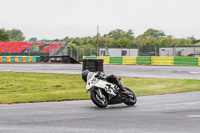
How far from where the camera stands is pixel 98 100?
10.5 meters

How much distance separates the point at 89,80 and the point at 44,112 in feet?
5.24

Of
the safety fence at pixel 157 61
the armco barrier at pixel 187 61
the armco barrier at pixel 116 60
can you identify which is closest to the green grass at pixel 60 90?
the armco barrier at pixel 187 61

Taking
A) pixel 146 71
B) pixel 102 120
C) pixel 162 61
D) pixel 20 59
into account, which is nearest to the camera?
pixel 102 120

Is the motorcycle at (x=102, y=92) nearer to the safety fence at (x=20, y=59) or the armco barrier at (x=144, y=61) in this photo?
the armco barrier at (x=144, y=61)

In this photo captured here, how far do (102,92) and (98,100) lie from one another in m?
0.31

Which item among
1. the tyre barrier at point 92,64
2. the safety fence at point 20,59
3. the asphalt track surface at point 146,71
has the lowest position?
the asphalt track surface at point 146,71

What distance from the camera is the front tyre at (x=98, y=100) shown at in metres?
10.5

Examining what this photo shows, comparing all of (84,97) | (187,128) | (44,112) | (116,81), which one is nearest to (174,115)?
(187,128)

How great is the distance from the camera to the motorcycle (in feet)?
34.3

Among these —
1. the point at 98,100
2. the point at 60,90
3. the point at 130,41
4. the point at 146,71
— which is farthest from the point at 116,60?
the point at 130,41

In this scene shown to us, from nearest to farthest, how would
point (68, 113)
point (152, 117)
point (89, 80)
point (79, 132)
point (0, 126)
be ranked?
point (79, 132)
point (0, 126)
point (152, 117)
point (68, 113)
point (89, 80)

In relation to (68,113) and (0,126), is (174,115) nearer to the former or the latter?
(68,113)

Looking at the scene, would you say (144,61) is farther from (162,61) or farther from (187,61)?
(187,61)

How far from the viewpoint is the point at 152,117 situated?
8648mm
